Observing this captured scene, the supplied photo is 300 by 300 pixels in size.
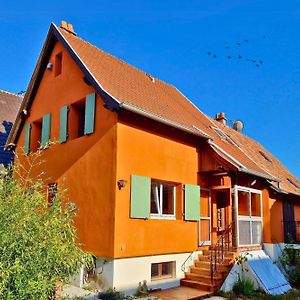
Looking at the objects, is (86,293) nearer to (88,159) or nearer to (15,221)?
(88,159)

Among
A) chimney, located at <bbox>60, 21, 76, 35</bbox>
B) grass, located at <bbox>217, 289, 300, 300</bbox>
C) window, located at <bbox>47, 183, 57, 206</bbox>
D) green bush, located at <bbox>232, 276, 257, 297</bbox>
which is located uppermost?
chimney, located at <bbox>60, 21, 76, 35</bbox>

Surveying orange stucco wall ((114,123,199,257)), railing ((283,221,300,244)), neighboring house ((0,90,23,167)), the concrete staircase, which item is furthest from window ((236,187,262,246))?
neighboring house ((0,90,23,167))

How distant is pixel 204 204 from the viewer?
13.4m

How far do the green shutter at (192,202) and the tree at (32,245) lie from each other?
6.39m

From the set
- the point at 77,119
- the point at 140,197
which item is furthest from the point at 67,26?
the point at 140,197

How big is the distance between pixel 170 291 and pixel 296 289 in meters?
4.87

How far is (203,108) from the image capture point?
18.6 metres

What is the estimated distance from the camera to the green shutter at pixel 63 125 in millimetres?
12500

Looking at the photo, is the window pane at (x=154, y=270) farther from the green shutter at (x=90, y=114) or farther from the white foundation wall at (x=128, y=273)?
the green shutter at (x=90, y=114)

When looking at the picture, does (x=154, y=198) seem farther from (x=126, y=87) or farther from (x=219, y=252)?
(x=126, y=87)

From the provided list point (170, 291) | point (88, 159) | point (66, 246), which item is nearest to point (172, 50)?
point (88, 159)

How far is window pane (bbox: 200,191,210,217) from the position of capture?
1323cm

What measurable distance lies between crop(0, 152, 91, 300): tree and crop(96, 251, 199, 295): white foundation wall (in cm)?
369

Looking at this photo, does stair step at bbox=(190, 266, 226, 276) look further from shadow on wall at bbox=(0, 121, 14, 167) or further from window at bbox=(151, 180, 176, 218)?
shadow on wall at bbox=(0, 121, 14, 167)
